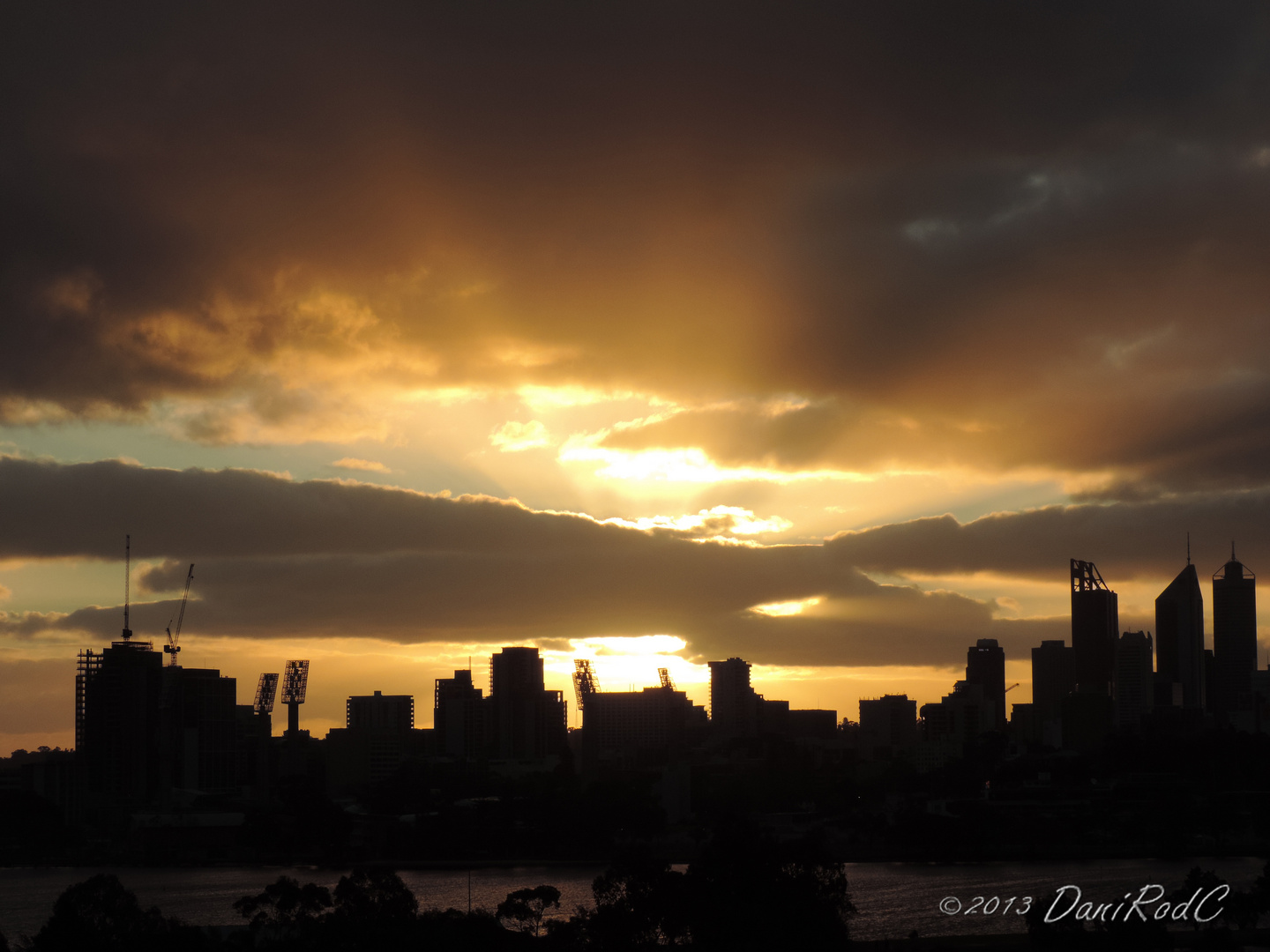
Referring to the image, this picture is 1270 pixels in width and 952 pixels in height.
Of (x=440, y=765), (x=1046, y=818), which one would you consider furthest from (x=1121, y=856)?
(x=440, y=765)

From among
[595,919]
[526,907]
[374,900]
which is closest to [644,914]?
[595,919]

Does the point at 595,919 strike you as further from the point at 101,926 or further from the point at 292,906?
the point at 101,926

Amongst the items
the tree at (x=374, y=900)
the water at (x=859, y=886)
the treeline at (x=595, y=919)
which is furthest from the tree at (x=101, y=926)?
the water at (x=859, y=886)

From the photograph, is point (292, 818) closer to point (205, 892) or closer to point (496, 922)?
point (205, 892)

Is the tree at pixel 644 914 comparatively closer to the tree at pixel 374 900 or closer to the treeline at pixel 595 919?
the treeline at pixel 595 919

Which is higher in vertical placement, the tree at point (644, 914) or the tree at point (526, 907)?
the tree at point (644, 914)

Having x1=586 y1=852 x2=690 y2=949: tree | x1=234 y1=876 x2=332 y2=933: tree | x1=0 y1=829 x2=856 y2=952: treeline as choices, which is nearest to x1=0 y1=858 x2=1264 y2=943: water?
x1=0 y1=829 x2=856 y2=952: treeline
